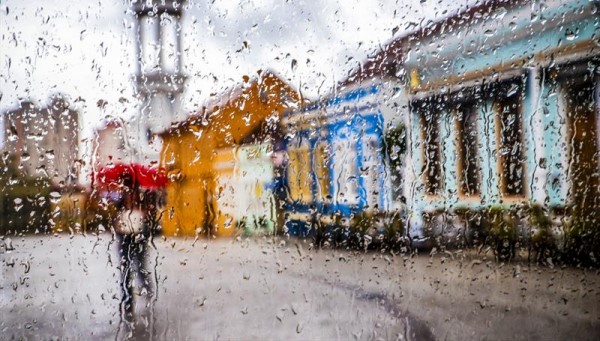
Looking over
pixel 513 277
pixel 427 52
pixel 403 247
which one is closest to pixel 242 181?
pixel 403 247

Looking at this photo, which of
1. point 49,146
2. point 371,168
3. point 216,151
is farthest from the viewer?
point 371,168

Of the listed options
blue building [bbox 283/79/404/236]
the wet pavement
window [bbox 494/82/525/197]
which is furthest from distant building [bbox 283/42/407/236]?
window [bbox 494/82/525/197]

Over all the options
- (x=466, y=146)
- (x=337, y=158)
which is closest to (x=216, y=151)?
(x=337, y=158)

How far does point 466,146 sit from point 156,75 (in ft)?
3.65

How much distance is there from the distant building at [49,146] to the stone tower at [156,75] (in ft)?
0.59

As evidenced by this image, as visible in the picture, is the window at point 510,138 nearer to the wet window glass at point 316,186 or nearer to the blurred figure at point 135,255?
the wet window glass at point 316,186

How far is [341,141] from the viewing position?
151cm

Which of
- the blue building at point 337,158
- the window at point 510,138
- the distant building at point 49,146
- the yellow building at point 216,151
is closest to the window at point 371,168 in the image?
the blue building at point 337,158

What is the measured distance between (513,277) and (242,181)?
99 centimetres

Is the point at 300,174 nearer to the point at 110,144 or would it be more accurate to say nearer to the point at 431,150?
the point at 431,150

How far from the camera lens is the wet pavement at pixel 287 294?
132 centimetres

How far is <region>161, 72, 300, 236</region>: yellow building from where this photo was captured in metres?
1.40

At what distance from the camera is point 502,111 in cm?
161

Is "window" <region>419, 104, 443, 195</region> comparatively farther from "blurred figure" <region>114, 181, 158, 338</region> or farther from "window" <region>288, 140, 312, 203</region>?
"blurred figure" <region>114, 181, 158, 338</region>
